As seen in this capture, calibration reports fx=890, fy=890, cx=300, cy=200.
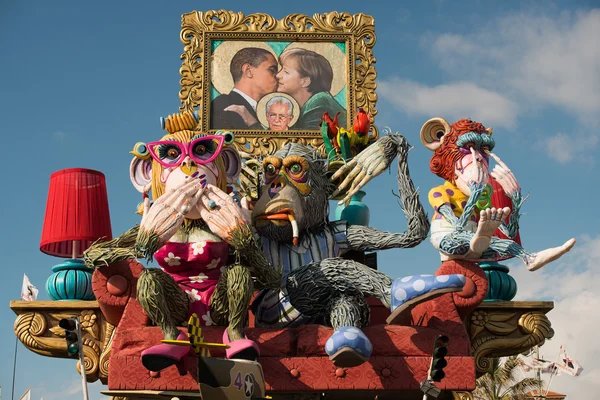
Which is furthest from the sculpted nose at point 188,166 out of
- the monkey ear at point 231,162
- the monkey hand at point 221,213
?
the monkey ear at point 231,162

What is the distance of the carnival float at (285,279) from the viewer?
6691 millimetres

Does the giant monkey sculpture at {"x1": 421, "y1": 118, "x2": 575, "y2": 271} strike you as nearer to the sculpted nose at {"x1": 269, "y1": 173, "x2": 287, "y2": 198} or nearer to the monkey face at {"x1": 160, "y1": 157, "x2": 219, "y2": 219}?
the sculpted nose at {"x1": 269, "y1": 173, "x2": 287, "y2": 198}

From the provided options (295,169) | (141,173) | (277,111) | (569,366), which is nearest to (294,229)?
(295,169)

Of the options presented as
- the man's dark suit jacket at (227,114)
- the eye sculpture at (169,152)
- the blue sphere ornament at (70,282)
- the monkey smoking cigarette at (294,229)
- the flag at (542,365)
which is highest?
the man's dark suit jacket at (227,114)

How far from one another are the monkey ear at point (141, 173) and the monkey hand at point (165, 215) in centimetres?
53

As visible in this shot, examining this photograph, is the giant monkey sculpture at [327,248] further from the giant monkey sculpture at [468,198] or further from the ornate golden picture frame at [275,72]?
the ornate golden picture frame at [275,72]

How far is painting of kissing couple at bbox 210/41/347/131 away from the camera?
10055 mm

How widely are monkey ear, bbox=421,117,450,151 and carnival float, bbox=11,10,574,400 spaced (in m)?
0.01

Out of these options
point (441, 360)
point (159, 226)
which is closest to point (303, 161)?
point (159, 226)

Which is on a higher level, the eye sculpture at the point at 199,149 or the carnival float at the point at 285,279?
the eye sculpture at the point at 199,149

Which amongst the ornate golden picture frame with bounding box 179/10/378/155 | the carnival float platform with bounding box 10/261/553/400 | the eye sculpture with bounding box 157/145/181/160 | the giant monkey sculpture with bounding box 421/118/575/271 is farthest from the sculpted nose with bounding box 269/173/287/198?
the ornate golden picture frame with bounding box 179/10/378/155

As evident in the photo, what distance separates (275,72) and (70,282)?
140 inches

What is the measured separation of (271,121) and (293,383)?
13.2 ft

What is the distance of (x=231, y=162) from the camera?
766 centimetres
